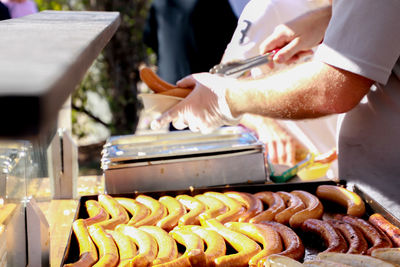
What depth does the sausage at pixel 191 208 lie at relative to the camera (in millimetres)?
2352

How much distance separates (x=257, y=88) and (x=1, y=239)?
1408 millimetres

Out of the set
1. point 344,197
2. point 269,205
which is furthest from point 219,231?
point 344,197

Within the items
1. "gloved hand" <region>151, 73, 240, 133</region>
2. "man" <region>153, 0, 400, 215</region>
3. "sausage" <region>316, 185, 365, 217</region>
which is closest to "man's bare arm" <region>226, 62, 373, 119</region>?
"man" <region>153, 0, 400, 215</region>

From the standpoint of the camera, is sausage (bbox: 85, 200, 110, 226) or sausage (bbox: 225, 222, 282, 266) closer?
sausage (bbox: 225, 222, 282, 266)

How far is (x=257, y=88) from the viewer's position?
Answer: 2531mm

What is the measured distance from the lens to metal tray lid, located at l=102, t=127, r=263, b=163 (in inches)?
115

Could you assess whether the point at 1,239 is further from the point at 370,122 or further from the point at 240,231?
the point at 370,122

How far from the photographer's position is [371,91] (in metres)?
2.65

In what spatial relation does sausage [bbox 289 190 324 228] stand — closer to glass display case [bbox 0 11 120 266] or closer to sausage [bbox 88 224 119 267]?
sausage [bbox 88 224 119 267]

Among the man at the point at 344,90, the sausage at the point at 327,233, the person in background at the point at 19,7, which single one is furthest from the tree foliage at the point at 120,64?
the sausage at the point at 327,233

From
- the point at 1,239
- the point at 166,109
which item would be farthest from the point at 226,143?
the point at 1,239

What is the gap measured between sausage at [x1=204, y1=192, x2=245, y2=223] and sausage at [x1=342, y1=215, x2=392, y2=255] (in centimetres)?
48

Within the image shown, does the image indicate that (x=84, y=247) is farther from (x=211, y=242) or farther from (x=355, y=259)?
(x=355, y=259)

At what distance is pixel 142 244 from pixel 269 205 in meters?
0.81
